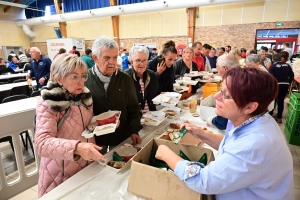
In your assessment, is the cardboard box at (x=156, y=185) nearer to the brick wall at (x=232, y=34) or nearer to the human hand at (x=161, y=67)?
the human hand at (x=161, y=67)

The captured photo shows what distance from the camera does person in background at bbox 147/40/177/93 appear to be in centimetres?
270

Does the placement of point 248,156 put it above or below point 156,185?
above

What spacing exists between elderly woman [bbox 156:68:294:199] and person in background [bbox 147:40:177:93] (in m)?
1.91

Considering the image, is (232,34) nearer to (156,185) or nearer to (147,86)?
(147,86)

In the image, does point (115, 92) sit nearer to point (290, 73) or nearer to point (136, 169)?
point (136, 169)

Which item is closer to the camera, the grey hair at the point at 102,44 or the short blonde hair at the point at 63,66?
the short blonde hair at the point at 63,66

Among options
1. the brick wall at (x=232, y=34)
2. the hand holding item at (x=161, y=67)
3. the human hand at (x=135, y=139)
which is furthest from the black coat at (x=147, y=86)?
the brick wall at (x=232, y=34)

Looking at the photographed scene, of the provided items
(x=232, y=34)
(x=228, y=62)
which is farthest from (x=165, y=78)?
(x=232, y=34)

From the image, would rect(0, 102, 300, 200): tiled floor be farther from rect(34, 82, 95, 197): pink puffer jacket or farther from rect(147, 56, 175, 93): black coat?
rect(147, 56, 175, 93): black coat

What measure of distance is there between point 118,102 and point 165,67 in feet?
4.41

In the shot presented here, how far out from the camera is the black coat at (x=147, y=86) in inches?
83.3

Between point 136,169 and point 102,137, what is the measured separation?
0.70 meters

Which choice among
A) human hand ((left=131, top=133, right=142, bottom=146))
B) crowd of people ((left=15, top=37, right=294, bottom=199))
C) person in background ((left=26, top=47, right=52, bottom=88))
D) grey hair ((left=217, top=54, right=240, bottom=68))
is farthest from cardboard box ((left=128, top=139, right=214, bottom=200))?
person in background ((left=26, top=47, right=52, bottom=88))

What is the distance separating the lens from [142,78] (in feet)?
7.16
